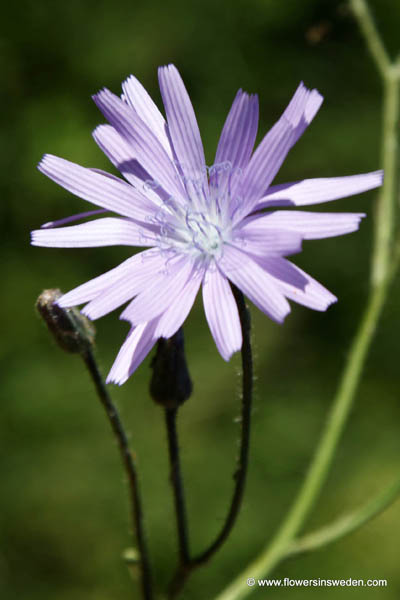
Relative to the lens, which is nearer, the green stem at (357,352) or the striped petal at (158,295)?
the striped petal at (158,295)

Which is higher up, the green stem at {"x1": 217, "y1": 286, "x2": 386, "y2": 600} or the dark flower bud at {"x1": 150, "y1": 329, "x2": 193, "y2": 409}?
the dark flower bud at {"x1": 150, "y1": 329, "x2": 193, "y2": 409}

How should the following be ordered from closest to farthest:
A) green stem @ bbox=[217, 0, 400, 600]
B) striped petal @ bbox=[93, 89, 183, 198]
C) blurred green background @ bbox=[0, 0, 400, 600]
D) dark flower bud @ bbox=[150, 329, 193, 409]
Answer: striped petal @ bbox=[93, 89, 183, 198] → dark flower bud @ bbox=[150, 329, 193, 409] → green stem @ bbox=[217, 0, 400, 600] → blurred green background @ bbox=[0, 0, 400, 600]

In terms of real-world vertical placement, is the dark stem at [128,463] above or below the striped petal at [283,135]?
below

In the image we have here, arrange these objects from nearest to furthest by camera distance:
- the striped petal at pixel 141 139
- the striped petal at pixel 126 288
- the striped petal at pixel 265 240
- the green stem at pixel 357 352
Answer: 1. the striped petal at pixel 265 240
2. the striped petal at pixel 126 288
3. the striped petal at pixel 141 139
4. the green stem at pixel 357 352

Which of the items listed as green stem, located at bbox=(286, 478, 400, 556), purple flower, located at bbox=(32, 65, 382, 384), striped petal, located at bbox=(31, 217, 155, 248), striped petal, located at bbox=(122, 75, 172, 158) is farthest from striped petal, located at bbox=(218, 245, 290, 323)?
green stem, located at bbox=(286, 478, 400, 556)

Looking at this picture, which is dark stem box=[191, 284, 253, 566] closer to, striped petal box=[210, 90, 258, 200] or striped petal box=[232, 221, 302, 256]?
striped petal box=[232, 221, 302, 256]

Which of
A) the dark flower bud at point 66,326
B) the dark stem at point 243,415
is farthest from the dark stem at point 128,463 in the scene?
the dark stem at point 243,415

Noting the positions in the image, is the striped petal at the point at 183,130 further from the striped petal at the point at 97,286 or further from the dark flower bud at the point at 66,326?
the dark flower bud at the point at 66,326

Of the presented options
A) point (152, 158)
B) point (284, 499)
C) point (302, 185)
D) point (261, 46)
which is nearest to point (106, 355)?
point (284, 499)
